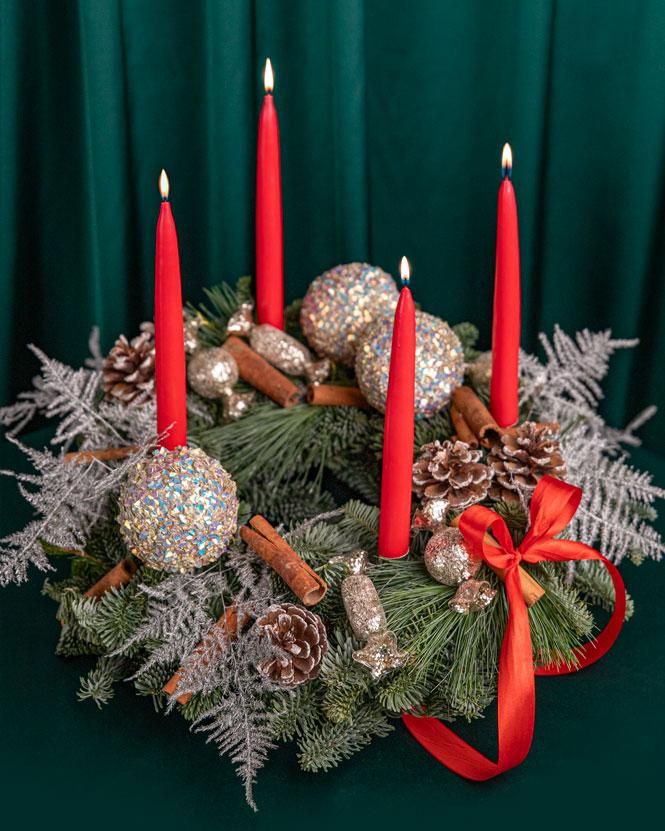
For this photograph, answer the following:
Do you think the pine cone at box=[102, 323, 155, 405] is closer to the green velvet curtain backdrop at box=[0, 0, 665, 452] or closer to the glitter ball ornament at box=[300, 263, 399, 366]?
the glitter ball ornament at box=[300, 263, 399, 366]

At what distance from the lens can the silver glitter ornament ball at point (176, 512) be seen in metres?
0.57

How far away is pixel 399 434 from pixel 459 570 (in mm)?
101

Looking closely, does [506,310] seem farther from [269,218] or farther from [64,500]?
→ [64,500]

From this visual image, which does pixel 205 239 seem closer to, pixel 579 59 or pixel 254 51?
pixel 254 51

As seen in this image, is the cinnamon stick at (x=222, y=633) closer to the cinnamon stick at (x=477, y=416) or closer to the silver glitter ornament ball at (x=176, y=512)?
the silver glitter ornament ball at (x=176, y=512)

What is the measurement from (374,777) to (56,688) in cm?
24

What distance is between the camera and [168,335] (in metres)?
0.60

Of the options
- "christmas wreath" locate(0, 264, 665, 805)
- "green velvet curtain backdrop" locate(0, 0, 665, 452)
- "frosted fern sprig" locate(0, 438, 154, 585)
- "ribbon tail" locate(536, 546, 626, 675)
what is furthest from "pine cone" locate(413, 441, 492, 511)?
"green velvet curtain backdrop" locate(0, 0, 665, 452)

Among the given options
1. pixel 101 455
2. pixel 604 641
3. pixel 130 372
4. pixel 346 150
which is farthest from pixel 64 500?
pixel 346 150

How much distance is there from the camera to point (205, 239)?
113cm

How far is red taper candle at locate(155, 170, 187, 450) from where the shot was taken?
570 millimetres

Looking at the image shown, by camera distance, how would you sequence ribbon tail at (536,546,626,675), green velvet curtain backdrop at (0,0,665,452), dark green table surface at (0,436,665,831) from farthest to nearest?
green velvet curtain backdrop at (0,0,665,452) < ribbon tail at (536,546,626,675) < dark green table surface at (0,436,665,831)

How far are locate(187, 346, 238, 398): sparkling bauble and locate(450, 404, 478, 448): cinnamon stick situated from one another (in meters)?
0.19

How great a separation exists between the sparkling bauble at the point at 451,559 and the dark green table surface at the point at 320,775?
0.11 metres
